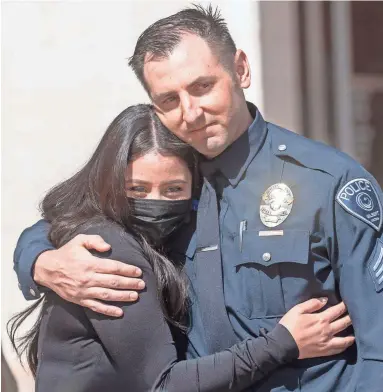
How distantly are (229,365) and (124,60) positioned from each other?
2.12m

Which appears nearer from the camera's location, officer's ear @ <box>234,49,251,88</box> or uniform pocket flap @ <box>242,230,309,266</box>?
uniform pocket flap @ <box>242,230,309,266</box>

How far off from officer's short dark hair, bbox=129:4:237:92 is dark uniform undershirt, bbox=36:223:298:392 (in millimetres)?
512

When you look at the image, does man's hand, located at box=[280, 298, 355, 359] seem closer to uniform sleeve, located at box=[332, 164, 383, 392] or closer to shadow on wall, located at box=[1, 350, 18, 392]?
uniform sleeve, located at box=[332, 164, 383, 392]

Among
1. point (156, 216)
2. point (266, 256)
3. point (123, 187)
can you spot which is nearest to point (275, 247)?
point (266, 256)

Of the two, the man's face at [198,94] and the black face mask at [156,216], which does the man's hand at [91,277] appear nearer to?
the black face mask at [156,216]

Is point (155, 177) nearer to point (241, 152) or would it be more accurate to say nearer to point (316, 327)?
point (241, 152)

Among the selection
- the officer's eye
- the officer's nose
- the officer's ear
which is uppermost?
the officer's ear

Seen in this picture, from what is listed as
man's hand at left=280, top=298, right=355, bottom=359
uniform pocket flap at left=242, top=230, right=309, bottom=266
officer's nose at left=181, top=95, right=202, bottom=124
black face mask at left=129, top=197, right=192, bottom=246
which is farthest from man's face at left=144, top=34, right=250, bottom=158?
man's hand at left=280, top=298, right=355, bottom=359

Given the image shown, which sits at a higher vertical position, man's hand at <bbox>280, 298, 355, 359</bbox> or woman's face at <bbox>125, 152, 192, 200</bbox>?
woman's face at <bbox>125, 152, 192, 200</bbox>

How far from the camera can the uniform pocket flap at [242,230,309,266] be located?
2.39 m

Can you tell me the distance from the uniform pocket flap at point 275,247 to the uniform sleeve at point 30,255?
631mm

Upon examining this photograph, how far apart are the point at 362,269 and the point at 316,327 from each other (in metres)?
0.21

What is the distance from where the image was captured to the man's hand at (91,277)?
2.43 metres

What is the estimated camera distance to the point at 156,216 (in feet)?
8.38
